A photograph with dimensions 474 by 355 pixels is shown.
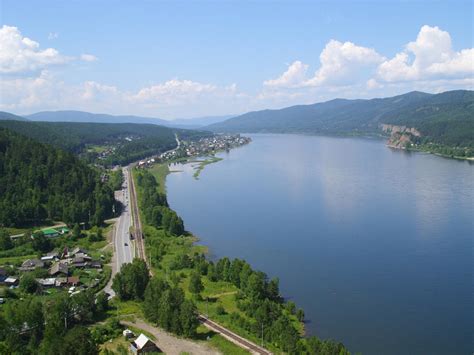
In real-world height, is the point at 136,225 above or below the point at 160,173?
below

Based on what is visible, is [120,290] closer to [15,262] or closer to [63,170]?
[15,262]

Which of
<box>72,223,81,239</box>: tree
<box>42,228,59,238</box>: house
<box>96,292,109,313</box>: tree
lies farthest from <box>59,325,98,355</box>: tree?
<box>42,228,59,238</box>: house

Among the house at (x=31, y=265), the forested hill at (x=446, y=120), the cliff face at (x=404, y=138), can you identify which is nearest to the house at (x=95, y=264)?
the house at (x=31, y=265)

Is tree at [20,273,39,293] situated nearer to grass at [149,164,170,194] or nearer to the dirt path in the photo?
the dirt path

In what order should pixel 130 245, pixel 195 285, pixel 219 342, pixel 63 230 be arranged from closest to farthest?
1. pixel 219 342
2. pixel 195 285
3. pixel 130 245
4. pixel 63 230

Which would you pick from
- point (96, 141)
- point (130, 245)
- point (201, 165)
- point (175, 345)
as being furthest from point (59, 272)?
point (96, 141)

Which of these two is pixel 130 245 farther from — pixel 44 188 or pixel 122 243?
pixel 44 188
